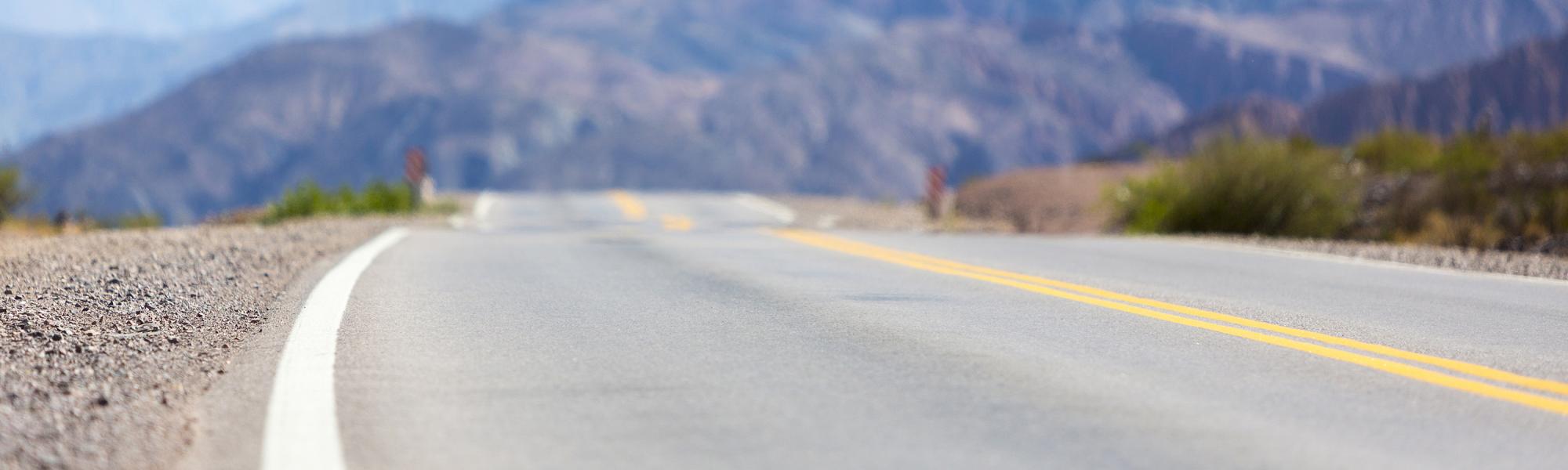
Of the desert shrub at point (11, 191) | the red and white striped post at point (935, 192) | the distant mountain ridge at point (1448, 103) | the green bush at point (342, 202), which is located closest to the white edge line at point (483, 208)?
the green bush at point (342, 202)

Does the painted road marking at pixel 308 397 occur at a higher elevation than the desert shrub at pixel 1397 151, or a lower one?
lower

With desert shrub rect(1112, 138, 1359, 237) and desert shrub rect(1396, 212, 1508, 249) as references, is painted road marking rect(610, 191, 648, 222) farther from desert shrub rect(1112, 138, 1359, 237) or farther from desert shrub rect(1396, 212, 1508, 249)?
desert shrub rect(1396, 212, 1508, 249)

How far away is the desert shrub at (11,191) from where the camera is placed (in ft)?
79.7

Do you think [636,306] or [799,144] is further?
[799,144]

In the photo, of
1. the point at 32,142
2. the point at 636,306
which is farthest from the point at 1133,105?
the point at 636,306

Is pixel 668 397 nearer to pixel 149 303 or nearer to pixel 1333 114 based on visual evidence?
pixel 149 303

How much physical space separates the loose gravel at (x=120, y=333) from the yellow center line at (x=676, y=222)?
1020 cm

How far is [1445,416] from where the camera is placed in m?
5.44

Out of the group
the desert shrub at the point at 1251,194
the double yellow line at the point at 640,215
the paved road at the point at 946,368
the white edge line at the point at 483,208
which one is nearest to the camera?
the paved road at the point at 946,368

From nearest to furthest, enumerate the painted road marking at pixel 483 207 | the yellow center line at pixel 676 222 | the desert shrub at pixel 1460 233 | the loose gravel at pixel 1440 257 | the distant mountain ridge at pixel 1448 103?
the loose gravel at pixel 1440 257, the desert shrub at pixel 1460 233, the yellow center line at pixel 676 222, the painted road marking at pixel 483 207, the distant mountain ridge at pixel 1448 103

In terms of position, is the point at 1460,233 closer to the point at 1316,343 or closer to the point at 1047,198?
the point at 1316,343

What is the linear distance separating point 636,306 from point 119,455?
4.32m

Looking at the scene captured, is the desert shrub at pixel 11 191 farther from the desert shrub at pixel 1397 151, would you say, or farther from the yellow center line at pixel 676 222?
the desert shrub at pixel 1397 151

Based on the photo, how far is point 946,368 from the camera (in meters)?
6.45
